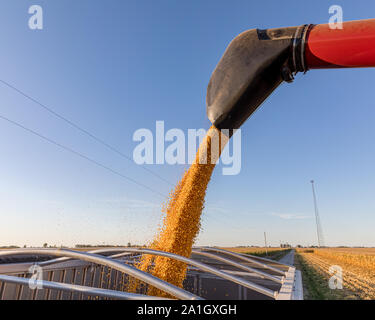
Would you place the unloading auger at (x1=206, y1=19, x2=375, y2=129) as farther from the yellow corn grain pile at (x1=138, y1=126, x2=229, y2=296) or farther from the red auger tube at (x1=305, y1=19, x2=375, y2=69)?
the yellow corn grain pile at (x1=138, y1=126, x2=229, y2=296)

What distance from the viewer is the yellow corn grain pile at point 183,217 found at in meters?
3.16

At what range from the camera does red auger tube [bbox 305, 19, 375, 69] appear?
1253mm

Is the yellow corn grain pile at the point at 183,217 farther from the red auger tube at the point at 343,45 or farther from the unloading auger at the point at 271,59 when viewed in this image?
the red auger tube at the point at 343,45

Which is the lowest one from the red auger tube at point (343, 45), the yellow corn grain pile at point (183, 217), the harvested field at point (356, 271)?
the harvested field at point (356, 271)

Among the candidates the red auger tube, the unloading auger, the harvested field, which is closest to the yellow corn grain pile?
the unloading auger

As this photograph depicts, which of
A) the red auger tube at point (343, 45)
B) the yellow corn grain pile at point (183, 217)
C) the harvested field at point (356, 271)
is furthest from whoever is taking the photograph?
the harvested field at point (356, 271)

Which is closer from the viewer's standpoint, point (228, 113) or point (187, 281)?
point (228, 113)

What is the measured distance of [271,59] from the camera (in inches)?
58.3

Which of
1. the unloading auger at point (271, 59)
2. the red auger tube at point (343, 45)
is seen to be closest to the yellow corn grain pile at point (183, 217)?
the unloading auger at point (271, 59)

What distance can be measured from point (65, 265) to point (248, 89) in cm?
310
